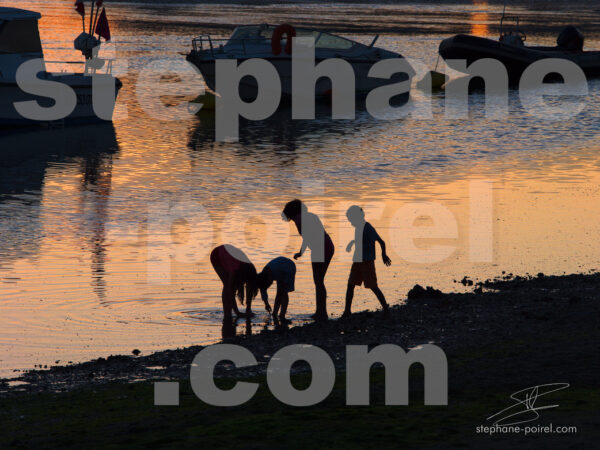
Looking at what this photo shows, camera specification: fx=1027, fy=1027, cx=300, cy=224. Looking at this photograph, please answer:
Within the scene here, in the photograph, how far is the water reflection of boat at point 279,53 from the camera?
118 ft

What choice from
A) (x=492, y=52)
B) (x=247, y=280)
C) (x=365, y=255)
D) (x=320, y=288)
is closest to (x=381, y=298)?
(x=365, y=255)

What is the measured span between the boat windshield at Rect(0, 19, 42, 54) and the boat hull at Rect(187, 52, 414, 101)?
7.23 metres

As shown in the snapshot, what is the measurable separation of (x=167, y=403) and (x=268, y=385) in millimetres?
1019

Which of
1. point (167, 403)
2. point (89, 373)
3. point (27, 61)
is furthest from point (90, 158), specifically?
point (167, 403)

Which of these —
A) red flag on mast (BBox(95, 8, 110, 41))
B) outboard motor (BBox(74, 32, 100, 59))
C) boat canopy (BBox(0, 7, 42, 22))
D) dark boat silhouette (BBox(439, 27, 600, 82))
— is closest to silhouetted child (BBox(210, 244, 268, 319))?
boat canopy (BBox(0, 7, 42, 22))

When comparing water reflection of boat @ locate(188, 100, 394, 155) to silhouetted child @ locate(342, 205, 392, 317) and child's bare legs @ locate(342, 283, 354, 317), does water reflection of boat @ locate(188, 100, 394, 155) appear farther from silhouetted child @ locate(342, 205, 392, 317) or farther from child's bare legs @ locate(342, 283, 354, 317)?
silhouetted child @ locate(342, 205, 392, 317)

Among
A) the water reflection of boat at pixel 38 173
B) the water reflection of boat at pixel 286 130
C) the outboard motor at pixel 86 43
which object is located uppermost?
the outboard motor at pixel 86 43

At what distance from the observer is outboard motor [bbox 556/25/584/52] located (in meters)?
49.2

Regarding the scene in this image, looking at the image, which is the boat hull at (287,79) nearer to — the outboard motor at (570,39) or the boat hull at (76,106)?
the boat hull at (76,106)

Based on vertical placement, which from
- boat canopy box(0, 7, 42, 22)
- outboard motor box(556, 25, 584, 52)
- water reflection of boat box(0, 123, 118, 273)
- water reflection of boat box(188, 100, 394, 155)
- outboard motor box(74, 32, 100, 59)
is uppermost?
boat canopy box(0, 7, 42, 22)

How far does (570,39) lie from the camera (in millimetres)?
49531

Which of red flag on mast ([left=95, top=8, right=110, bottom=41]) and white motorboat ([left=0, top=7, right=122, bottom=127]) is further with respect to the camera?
red flag on mast ([left=95, top=8, right=110, bottom=41])
